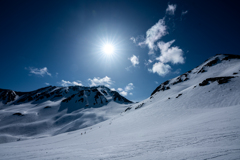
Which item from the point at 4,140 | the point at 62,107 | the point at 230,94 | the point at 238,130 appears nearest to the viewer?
the point at 238,130

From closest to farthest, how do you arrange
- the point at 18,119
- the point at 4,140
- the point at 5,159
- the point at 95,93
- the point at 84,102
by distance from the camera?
the point at 5,159 → the point at 4,140 → the point at 18,119 → the point at 84,102 → the point at 95,93

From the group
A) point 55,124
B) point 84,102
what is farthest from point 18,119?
point 84,102

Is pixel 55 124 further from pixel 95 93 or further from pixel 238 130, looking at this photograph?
pixel 238 130

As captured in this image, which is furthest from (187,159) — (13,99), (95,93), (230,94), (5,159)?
(13,99)

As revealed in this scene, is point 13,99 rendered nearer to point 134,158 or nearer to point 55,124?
point 55,124

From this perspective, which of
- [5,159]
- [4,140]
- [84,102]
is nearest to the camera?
[5,159]

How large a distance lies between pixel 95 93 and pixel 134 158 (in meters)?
126

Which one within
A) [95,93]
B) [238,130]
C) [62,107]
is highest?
[95,93]

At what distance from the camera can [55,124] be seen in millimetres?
60844

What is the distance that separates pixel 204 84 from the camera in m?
25.8

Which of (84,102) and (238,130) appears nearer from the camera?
(238,130)

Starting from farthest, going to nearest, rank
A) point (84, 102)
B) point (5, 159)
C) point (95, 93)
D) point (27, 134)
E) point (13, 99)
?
1. point (13, 99)
2. point (95, 93)
3. point (84, 102)
4. point (27, 134)
5. point (5, 159)

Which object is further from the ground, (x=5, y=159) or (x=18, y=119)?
(x=18, y=119)

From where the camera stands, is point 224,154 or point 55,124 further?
point 55,124
